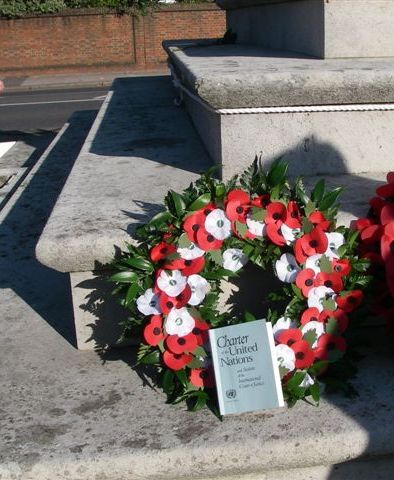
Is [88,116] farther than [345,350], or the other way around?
[88,116]

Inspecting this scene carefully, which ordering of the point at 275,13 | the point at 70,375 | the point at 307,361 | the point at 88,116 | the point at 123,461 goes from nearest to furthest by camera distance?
the point at 123,461 < the point at 307,361 < the point at 70,375 < the point at 275,13 < the point at 88,116

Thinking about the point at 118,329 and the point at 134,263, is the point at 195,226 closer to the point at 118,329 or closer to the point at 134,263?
the point at 134,263

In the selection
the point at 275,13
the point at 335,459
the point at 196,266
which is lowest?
the point at 335,459

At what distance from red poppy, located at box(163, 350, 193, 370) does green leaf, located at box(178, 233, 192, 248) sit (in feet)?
1.13

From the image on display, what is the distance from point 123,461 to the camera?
192 centimetres

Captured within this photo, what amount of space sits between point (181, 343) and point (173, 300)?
0.14 meters

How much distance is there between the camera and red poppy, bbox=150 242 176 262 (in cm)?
223

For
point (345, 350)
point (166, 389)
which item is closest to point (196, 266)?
point (166, 389)

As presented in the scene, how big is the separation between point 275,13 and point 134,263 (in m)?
3.13

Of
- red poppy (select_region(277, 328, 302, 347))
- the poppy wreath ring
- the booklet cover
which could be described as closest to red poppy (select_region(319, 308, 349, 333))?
the poppy wreath ring

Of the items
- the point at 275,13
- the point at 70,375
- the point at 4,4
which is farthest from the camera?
the point at 4,4

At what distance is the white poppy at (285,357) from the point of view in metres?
2.15

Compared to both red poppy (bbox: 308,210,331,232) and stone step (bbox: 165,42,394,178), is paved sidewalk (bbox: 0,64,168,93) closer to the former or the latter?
stone step (bbox: 165,42,394,178)

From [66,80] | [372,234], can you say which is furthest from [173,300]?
[66,80]
